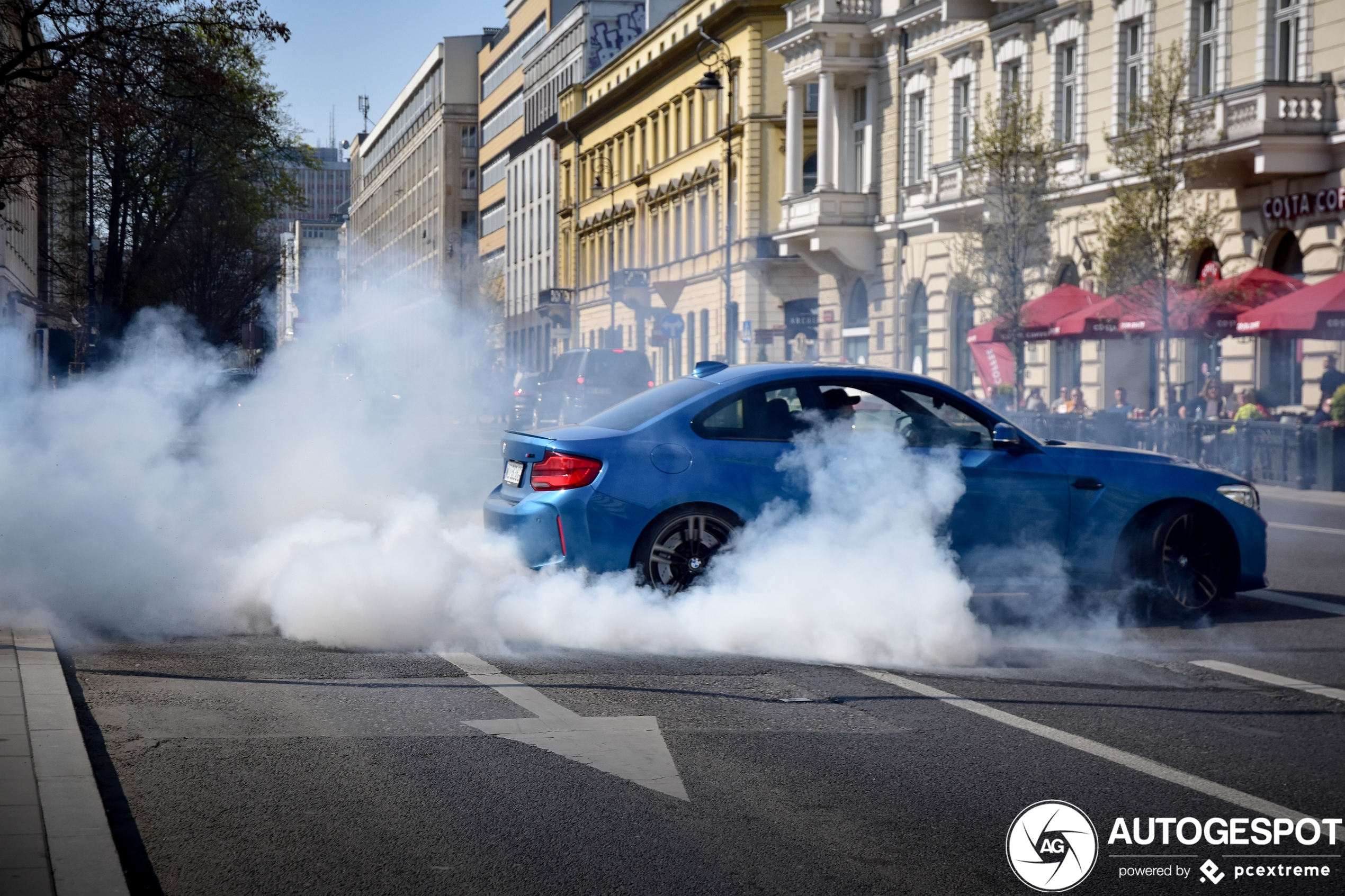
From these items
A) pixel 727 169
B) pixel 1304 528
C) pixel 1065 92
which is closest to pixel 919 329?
pixel 1065 92

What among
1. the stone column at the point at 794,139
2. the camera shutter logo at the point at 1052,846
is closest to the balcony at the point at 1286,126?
the stone column at the point at 794,139

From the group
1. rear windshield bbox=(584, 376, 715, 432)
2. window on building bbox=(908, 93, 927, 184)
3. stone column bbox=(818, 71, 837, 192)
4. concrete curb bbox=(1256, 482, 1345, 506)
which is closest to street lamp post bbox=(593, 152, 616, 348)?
stone column bbox=(818, 71, 837, 192)

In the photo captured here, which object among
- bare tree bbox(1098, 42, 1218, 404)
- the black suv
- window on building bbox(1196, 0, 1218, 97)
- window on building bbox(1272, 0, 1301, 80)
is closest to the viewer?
window on building bbox(1272, 0, 1301, 80)

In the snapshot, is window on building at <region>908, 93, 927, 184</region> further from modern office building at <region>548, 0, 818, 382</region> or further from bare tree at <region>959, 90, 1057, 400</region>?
bare tree at <region>959, 90, 1057, 400</region>

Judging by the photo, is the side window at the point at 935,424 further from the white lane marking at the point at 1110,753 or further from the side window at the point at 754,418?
the white lane marking at the point at 1110,753

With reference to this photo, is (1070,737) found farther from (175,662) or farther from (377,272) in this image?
(377,272)

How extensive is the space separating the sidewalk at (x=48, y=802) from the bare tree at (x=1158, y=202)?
22.0 m

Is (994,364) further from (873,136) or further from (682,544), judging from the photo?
(682,544)

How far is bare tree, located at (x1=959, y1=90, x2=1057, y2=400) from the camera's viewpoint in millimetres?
30266

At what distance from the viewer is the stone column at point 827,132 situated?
42.1m

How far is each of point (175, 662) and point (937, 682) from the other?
358 centimetres

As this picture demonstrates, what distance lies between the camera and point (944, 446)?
8.91 m

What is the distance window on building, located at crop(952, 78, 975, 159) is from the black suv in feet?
29.4

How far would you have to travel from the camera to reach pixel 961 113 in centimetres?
3703
